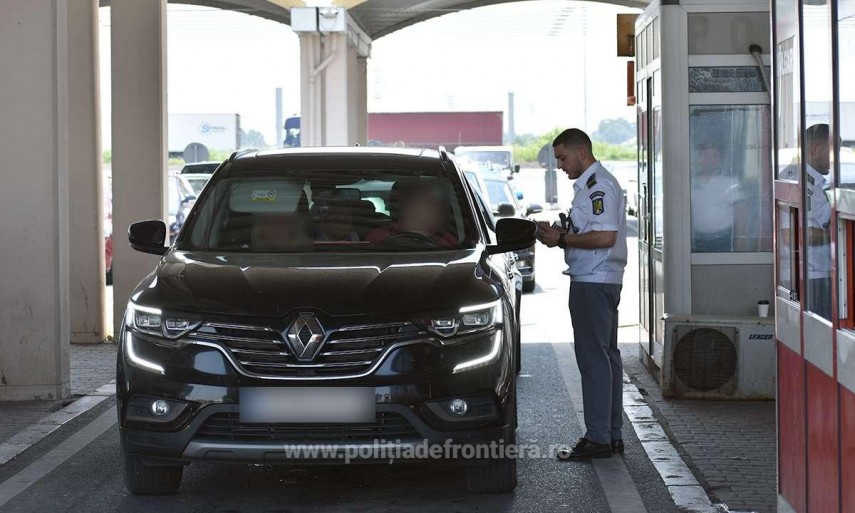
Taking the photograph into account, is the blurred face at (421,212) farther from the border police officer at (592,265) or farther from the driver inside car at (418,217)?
the border police officer at (592,265)

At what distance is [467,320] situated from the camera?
6.18 metres

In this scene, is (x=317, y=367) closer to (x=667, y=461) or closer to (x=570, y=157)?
(x=570, y=157)

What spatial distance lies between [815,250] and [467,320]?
1729mm

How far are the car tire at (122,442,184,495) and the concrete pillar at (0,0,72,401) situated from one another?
3189 mm

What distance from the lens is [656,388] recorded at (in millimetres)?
10047

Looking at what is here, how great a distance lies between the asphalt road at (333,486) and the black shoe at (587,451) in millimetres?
48

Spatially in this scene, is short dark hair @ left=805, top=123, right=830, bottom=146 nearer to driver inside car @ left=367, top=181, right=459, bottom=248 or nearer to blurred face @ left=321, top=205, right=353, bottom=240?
driver inside car @ left=367, top=181, right=459, bottom=248

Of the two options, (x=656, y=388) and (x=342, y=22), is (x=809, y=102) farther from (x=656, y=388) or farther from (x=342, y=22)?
(x=342, y=22)

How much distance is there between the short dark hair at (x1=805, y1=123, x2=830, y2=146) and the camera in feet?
15.6

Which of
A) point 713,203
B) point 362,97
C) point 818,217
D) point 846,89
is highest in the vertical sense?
point 362,97

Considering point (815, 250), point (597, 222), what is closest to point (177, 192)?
point (597, 222)

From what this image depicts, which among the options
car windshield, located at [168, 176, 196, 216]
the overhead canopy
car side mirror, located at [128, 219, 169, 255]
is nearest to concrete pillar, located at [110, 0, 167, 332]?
car side mirror, located at [128, 219, 169, 255]

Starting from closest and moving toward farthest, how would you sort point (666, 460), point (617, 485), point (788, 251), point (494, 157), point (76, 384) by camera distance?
point (788, 251) → point (617, 485) → point (666, 460) → point (76, 384) → point (494, 157)

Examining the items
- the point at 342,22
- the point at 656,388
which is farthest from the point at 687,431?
the point at 342,22
